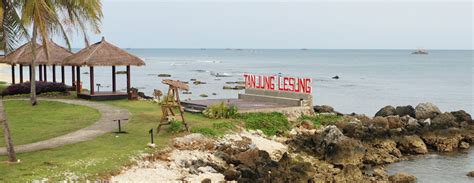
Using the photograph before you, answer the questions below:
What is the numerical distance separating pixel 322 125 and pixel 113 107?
32.9 ft

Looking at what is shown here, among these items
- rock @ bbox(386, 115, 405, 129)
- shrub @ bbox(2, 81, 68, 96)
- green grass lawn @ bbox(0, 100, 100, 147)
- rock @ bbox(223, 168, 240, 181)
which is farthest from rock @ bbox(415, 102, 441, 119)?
shrub @ bbox(2, 81, 68, 96)

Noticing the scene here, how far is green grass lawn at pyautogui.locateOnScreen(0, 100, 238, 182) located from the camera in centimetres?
1405

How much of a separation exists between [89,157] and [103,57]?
13.9 metres

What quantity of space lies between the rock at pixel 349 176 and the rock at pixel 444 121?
10168 mm

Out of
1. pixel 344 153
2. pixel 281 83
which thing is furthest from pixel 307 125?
pixel 281 83

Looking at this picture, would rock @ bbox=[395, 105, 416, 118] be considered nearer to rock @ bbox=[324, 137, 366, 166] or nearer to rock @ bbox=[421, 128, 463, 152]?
rock @ bbox=[421, 128, 463, 152]

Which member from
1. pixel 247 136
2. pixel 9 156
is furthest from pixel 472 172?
pixel 9 156

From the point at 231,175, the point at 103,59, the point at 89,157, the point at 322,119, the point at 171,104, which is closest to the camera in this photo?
the point at 89,157

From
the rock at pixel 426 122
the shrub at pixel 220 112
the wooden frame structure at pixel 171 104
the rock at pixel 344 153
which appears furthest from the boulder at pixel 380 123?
the wooden frame structure at pixel 171 104

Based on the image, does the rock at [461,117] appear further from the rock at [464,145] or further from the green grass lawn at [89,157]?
the green grass lawn at [89,157]

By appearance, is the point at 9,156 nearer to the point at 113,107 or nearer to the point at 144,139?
the point at 144,139

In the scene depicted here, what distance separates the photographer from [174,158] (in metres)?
17.0

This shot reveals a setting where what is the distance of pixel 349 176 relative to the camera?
712 inches

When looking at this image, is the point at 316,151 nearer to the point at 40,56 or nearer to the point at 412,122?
the point at 412,122
